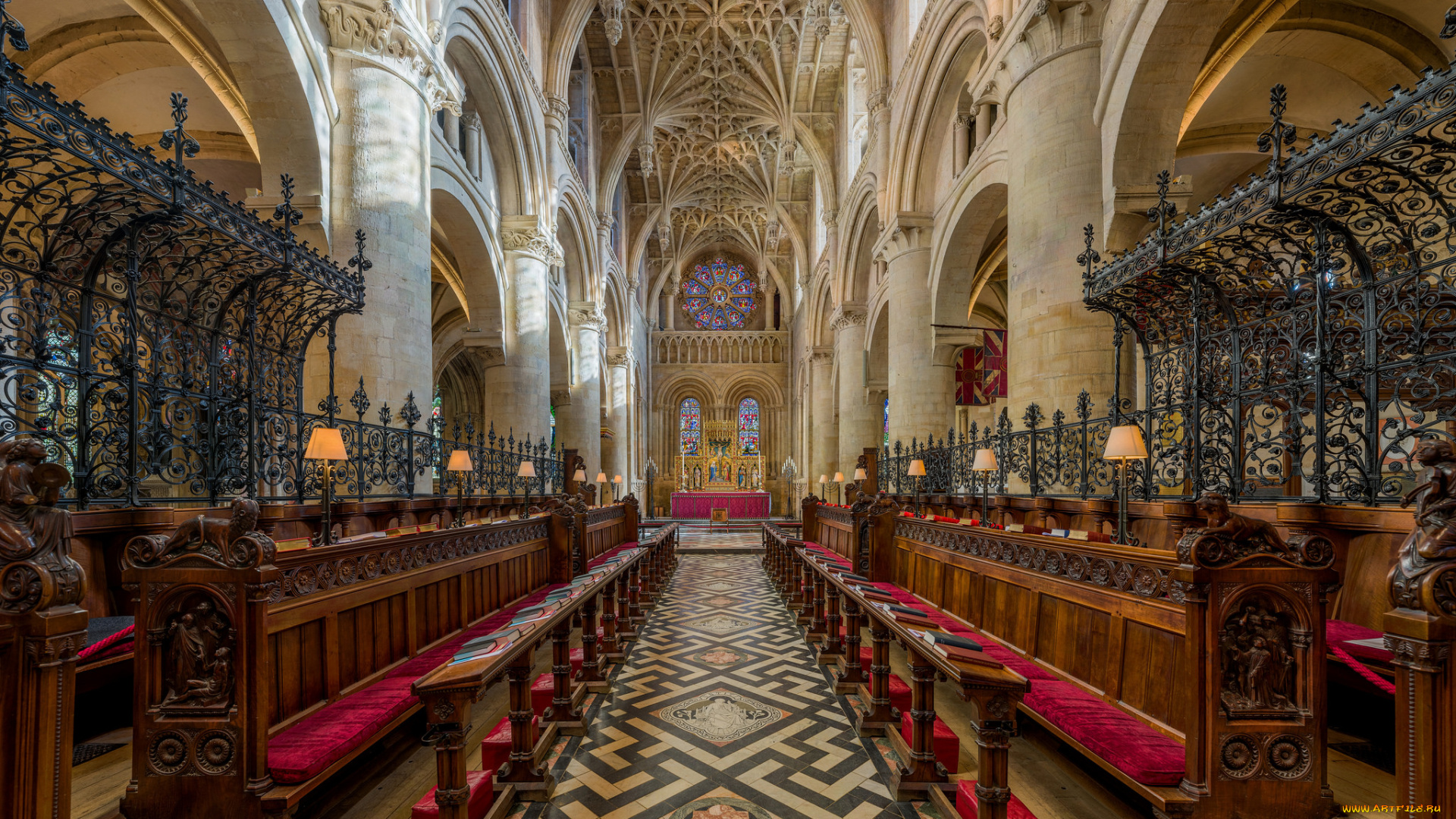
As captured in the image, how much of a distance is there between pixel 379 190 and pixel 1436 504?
8.11 meters

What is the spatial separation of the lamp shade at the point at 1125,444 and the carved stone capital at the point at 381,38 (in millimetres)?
8092

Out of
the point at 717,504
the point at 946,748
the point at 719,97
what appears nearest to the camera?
the point at 946,748

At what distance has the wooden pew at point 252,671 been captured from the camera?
2.12 meters

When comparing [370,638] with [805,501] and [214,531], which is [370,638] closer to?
[214,531]

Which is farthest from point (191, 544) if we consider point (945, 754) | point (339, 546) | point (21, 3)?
point (21, 3)

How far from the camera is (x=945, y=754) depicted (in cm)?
306

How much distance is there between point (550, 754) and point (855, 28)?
602 inches

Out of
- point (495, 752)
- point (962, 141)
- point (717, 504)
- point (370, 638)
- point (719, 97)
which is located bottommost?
point (717, 504)

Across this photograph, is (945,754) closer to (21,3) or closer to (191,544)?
(191,544)

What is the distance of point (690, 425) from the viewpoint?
29188 millimetres

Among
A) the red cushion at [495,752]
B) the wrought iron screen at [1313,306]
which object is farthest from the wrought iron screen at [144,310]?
the wrought iron screen at [1313,306]

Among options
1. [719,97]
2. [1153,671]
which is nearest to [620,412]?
[719,97]

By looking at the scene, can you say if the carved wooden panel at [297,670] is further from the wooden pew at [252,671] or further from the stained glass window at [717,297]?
the stained glass window at [717,297]

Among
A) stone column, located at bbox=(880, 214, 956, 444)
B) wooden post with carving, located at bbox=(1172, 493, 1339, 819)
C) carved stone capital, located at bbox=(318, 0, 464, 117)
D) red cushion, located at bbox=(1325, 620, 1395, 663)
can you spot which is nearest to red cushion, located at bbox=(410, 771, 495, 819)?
wooden post with carving, located at bbox=(1172, 493, 1339, 819)
